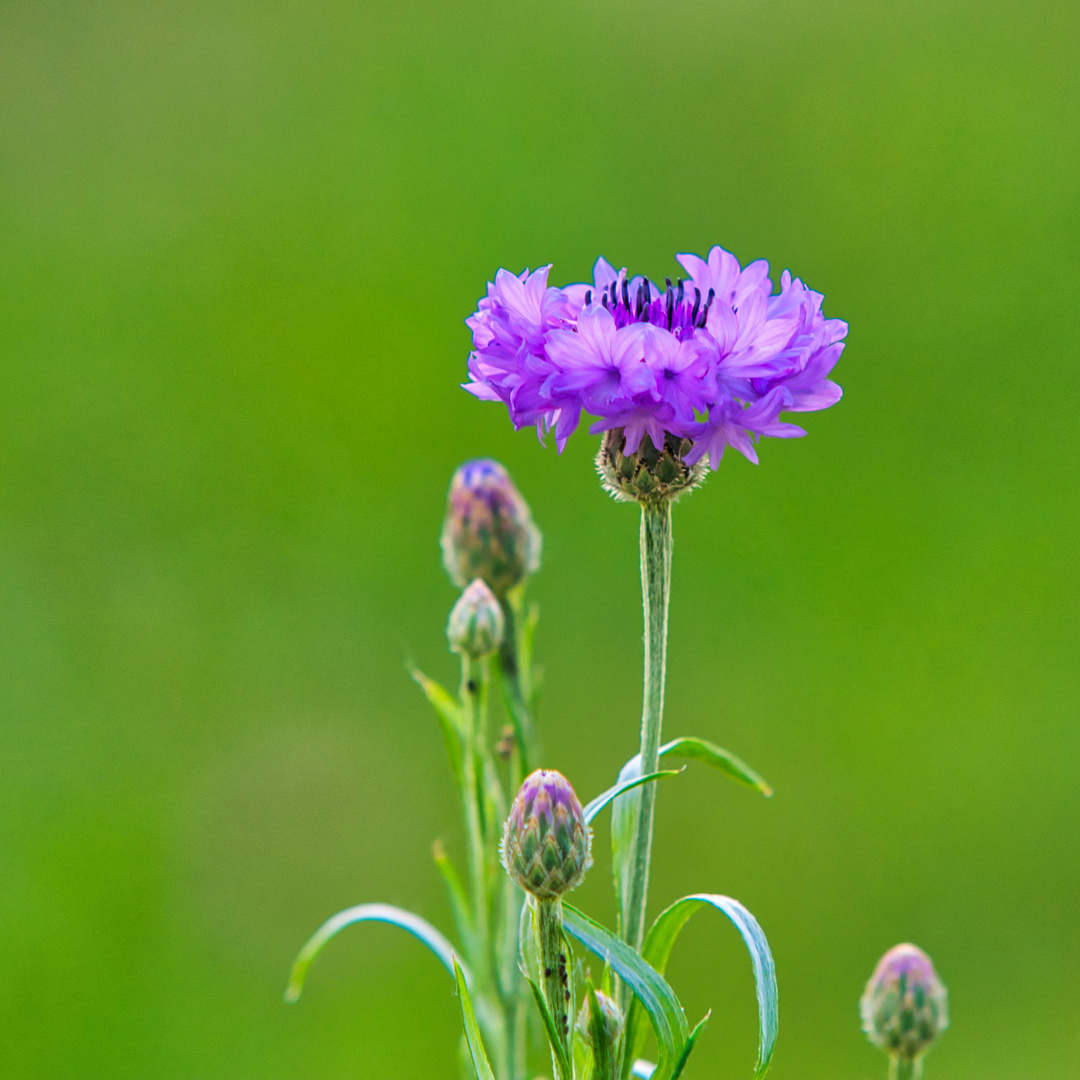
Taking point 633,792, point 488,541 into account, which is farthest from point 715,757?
point 488,541

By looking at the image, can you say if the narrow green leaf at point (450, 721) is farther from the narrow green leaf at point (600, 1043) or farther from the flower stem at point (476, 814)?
the narrow green leaf at point (600, 1043)

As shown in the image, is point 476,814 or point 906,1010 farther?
point 476,814

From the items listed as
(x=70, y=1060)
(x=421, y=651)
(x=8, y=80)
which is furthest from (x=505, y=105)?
(x=70, y=1060)

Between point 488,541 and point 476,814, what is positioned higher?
point 488,541

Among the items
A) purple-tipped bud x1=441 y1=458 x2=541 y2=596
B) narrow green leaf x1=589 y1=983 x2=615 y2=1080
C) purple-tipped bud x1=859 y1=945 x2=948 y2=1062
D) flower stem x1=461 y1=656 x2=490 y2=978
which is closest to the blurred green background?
purple-tipped bud x1=441 y1=458 x2=541 y2=596

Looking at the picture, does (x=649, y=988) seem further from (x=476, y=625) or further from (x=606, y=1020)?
(x=476, y=625)

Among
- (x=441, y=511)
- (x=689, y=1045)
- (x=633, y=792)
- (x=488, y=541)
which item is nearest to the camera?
(x=689, y=1045)
